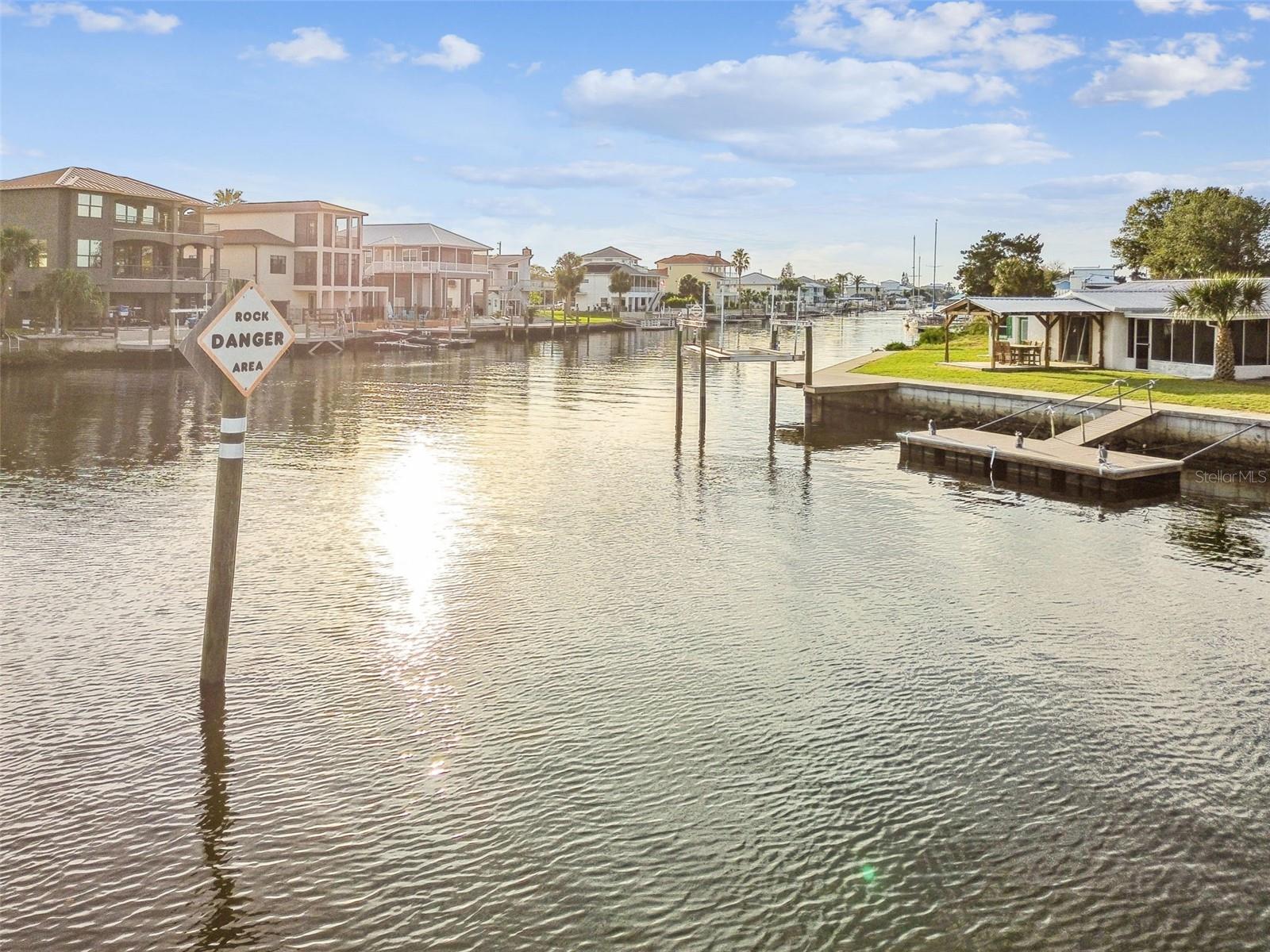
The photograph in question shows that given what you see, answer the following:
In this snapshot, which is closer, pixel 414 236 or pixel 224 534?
pixel 224 534

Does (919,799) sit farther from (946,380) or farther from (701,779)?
(946,380)

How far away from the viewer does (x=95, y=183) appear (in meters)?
78.6

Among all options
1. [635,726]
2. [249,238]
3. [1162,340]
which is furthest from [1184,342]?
[249,238]

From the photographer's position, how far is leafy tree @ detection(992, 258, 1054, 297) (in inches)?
3221

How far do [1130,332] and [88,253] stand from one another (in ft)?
211

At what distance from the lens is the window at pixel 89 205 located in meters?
77.2

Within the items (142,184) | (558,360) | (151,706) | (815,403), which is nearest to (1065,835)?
(151,706)

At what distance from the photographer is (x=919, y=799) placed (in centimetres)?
1185

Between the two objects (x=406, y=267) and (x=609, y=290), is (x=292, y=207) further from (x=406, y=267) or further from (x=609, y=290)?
(x=609, y=290)

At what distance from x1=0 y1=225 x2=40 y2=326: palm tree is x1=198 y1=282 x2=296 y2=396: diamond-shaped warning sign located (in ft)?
199

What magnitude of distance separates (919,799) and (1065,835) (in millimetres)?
1420

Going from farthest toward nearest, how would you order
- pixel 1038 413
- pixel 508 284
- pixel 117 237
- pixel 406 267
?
1. pixel 508 284
2. pixel 406 267
3. pixel 117 237
4. pixel 1038 413

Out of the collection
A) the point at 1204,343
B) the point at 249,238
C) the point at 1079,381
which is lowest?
the point at 1079,381

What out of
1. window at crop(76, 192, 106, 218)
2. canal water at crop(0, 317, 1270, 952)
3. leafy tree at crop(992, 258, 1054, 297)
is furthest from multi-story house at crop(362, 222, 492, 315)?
canal water at crop(0, 317, 1270, 952)
